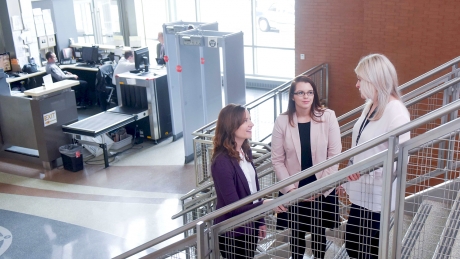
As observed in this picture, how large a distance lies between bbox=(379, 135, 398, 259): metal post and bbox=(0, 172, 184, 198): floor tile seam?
518cm

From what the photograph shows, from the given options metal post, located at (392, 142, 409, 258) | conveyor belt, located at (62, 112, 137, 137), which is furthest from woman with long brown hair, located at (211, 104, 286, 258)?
conveyor belt, located at (62, 112, 137, 137)

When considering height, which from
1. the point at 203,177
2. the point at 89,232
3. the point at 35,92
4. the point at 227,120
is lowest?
the point at 89,232

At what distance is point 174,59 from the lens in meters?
8.83

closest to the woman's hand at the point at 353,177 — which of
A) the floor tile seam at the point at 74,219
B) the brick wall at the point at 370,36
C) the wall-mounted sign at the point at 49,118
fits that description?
the floor tile seam at the point at 74,219

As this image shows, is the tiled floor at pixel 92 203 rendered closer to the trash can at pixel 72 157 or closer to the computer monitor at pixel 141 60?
the trash can at pixel 72 157

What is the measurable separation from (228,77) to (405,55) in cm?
252

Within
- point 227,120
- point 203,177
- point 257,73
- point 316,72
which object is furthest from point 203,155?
point 257,73

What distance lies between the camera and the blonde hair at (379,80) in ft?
9.07

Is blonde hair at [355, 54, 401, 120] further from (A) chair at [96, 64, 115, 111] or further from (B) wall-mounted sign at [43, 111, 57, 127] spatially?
(A) chair at [96, 64, 115, 111]

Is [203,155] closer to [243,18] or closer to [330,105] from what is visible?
[330,105]

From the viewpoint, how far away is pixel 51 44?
1192 cm

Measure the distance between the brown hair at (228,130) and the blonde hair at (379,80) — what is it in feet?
2.47

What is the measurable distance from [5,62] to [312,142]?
931 centimetres

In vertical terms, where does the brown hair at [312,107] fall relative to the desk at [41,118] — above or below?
above
